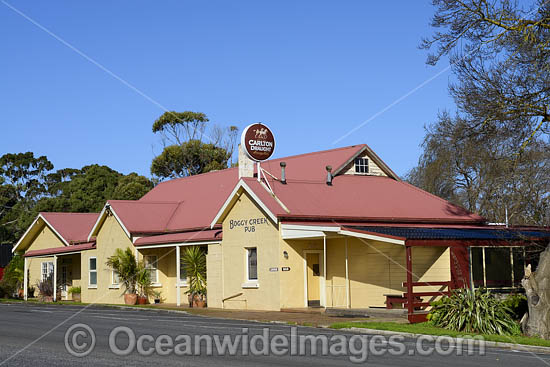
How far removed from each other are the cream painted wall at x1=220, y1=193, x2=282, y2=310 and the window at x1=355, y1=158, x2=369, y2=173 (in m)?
6.78

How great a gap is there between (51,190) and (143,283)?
166 ft

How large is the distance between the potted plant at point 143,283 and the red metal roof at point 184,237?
1320 millimetres

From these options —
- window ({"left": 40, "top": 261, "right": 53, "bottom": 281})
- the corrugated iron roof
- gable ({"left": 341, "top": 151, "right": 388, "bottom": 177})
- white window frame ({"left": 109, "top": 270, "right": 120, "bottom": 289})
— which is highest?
gable ({"left": 341, "top": 151, "right": 388, "bottom": 177})

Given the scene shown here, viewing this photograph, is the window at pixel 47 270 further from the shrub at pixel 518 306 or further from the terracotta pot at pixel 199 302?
the shrub at pixel 518 306

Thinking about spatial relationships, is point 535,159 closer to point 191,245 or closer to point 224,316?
point 191,245

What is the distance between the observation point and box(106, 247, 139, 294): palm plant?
3472cm

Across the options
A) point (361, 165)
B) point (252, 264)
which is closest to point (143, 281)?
point (252, 264)

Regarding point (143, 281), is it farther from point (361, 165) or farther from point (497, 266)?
point (497, 266)

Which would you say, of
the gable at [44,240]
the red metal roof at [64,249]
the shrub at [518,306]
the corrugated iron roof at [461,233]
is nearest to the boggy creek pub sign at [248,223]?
the corrugated iron roof at [461,233]

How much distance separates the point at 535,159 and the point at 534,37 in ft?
75.5

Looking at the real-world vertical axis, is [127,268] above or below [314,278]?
above

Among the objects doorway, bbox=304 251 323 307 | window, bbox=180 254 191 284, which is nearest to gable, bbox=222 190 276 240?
doorway, bbox=304 251 323 307

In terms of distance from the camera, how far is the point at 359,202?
30.6 metres

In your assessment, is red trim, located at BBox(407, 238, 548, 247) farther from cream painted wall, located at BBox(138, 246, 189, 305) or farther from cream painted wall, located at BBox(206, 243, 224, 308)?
cream painted wall, located at BBox(138, 246, 189, 305)
